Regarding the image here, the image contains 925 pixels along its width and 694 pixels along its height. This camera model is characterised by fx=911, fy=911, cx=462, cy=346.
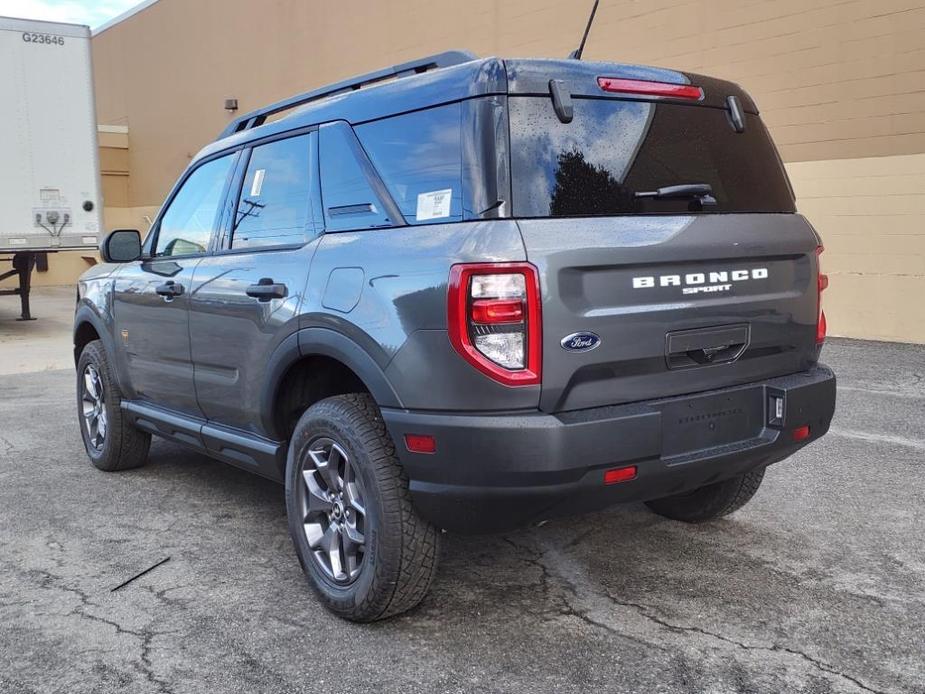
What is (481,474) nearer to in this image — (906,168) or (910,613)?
(910,613)

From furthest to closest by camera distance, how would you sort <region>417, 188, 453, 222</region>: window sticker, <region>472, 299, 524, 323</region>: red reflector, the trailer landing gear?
the trailer landing gear → <region>417, 188, 453, 222</region>: window sticker → <region>472, 299, 524, 323</region>: red reflector

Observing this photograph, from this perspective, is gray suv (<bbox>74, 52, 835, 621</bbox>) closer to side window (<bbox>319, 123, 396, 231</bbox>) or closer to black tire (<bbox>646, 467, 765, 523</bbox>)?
side window (<bbox>319, 123, 396, 231</bbox>)

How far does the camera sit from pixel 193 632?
3.26 meters

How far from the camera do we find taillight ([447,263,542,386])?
9.14ft

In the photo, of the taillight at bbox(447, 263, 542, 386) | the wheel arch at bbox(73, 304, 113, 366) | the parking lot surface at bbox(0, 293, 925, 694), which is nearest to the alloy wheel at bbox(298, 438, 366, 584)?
the parking lot surface at bbox(0, 293, 925, 694)

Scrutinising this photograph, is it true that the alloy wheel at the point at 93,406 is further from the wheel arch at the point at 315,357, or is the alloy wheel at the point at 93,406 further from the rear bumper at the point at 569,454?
the rear bumper at the point at 569,454

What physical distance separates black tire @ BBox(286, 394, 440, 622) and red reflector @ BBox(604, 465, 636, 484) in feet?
2.11

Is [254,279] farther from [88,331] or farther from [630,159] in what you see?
[88,331]

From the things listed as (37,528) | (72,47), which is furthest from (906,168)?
(72,47)

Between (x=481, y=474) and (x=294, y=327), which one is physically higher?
(x=294, y=327)

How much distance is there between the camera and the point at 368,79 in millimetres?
3791

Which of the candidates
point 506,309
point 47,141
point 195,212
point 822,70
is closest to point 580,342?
point 506,309

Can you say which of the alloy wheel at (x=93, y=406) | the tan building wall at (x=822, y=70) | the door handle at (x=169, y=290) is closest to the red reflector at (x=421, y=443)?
the door handle at (x=169, y=290)

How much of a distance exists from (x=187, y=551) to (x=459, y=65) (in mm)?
2454
